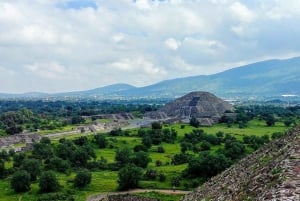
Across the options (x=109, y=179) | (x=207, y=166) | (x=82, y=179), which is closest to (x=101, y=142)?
(x=109, y=179)

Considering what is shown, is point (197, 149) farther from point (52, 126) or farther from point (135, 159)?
point (52, 126)

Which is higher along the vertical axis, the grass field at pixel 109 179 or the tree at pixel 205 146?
the tree at pixel 205 146

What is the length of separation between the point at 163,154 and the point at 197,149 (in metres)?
7.75

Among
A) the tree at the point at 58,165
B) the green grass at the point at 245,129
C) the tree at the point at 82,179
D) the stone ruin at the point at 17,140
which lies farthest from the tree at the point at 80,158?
the green grass at the point at 245,129

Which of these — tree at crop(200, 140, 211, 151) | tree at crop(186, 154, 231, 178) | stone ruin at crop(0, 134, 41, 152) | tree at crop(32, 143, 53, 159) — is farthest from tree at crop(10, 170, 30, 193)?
stone ruin at crop(0, 134, 41, 152)

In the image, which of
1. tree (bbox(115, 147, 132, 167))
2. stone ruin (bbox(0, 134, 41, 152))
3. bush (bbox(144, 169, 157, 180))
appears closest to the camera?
bush (bbox(144, 169, 157, 180))

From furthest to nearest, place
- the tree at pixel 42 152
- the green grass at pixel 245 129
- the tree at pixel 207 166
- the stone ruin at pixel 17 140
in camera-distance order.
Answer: the green grass at pixel 245 129, the stone ruin at pixel 17 140, the tree at pixel 42 152, the tree at pixel 207 166

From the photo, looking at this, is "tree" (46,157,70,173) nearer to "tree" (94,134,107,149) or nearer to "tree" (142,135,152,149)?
"tree" (94,134,107,149)

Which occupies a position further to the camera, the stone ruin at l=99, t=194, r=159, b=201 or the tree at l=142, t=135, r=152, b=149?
the tree at l=142, t=135, r=152, b=149

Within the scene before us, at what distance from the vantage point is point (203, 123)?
156 metres

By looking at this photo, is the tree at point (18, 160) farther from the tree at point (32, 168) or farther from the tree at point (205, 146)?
the tree at point (205, 146)

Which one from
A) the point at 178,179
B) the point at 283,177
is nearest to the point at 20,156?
the point at 178,179

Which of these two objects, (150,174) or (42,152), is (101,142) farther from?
(150,174)

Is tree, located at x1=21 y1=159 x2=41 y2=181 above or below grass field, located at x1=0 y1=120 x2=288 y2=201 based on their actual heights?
above
